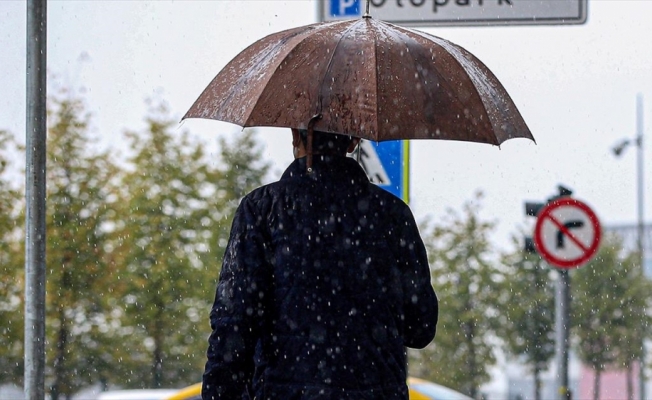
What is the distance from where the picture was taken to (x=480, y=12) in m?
5.60

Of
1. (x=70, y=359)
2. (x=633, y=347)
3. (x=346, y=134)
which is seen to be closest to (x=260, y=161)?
(x=70, y=359)

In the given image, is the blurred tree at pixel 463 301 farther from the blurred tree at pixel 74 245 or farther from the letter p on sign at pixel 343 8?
the letter p on sign at pixel 343 8

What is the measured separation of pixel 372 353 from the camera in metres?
2.97

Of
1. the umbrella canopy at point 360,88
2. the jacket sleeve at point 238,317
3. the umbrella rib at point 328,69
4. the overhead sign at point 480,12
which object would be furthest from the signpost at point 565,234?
the jacket sleeve at point 238,317

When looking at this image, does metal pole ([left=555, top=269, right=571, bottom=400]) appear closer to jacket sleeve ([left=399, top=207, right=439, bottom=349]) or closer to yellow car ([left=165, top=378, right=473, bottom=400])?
yellow car ([left=165, top=378, right=473, bottom=400])

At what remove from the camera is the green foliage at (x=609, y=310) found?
110 ft

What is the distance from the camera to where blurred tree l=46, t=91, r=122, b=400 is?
23312mm

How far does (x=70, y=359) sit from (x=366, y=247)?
21.9 meters

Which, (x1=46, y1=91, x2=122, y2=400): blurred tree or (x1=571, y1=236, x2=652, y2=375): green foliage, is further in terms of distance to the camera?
(x1=571, y1=236, x2=652, y2=375): green foliage

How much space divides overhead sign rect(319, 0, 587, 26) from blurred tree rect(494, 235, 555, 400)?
979 inches

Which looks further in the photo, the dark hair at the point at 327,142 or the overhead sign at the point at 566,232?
the overhead sign at the point at 566,232

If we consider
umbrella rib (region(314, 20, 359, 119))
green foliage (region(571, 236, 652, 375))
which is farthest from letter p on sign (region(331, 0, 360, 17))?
green foliage (region(571, 236, 652, 375))

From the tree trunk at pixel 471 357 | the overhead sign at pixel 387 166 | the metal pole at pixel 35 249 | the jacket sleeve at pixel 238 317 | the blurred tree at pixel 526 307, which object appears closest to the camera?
the jacket sleeve at pixel 238 317

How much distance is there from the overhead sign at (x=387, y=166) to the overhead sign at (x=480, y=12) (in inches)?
31.7
